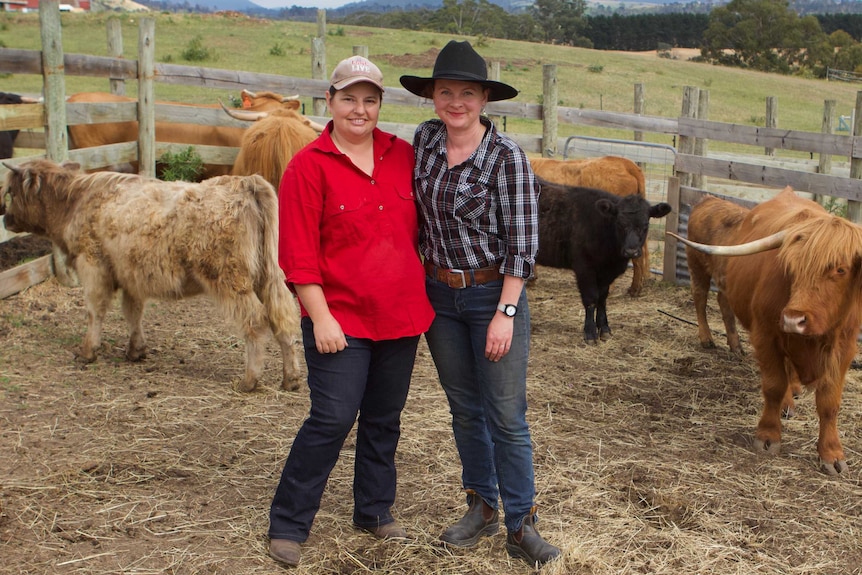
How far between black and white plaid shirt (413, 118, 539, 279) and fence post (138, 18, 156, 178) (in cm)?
703

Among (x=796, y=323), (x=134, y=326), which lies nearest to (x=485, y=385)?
(x=796, y=323)

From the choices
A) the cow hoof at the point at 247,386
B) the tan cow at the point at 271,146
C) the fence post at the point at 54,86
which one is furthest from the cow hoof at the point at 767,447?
the fence post at the point at 54,86

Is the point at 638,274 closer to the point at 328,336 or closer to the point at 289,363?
the point at 289,363

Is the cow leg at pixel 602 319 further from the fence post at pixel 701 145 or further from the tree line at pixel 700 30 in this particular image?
the tree line at pixel 700 30

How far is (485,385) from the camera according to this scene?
3490 millimetres

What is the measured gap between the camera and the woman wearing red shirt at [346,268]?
328 cm

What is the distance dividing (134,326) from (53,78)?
10.5ft

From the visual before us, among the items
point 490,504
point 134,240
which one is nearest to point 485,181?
point 490,504

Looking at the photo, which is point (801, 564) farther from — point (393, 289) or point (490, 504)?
point (393, 289)

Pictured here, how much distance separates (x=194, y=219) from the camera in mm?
5824

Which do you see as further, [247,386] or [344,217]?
[247,386]

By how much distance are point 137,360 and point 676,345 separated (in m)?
4.63

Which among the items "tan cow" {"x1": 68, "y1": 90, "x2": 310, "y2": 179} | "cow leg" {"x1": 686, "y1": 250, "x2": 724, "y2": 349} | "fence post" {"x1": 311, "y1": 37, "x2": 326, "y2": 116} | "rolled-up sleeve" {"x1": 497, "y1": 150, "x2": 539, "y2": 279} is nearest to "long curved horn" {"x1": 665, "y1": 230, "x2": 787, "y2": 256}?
"rolled-up sleeve" {"x1": 497, "y1": 150, "x2": 539, "y2": 279}

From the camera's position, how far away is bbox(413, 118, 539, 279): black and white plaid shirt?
329 cm
